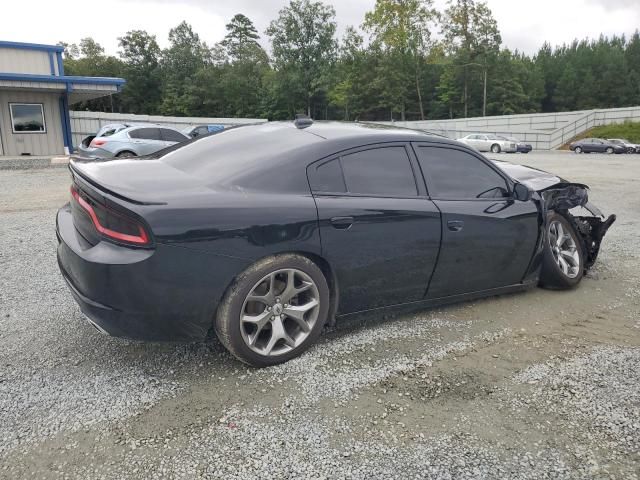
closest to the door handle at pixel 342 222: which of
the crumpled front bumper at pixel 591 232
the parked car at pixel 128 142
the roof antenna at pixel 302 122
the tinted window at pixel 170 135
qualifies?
the roof antenna at pixel 302 122

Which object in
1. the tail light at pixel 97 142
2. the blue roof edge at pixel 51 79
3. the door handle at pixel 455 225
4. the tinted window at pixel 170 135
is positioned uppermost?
the blue roof edge at pixel 51 79

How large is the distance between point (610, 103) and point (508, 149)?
124 feet

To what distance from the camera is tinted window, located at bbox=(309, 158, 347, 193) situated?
2947 millimetres

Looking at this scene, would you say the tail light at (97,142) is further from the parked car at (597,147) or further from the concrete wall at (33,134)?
the parked car at (597,147)

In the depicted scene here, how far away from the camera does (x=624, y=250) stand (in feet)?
18.8

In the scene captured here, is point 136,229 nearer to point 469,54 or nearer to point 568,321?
point 568,321

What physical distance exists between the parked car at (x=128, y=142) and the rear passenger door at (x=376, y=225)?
10628 millimetres

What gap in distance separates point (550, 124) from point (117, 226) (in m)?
47.5

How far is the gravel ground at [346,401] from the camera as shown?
207cm

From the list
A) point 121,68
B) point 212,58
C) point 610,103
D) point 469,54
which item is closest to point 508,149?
point 469,54

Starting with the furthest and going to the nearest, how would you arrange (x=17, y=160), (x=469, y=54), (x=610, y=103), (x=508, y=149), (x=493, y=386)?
(x=610, y=103) → (x=469, y=54) → (x=508, y=149) → (x=17, y=160) → (x=493, y=386)

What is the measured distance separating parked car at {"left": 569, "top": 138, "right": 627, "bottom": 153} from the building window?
34.1 m

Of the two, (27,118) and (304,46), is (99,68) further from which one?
(27,118)

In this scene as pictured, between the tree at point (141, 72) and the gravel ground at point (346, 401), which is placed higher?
the tree at point (141, 72)
